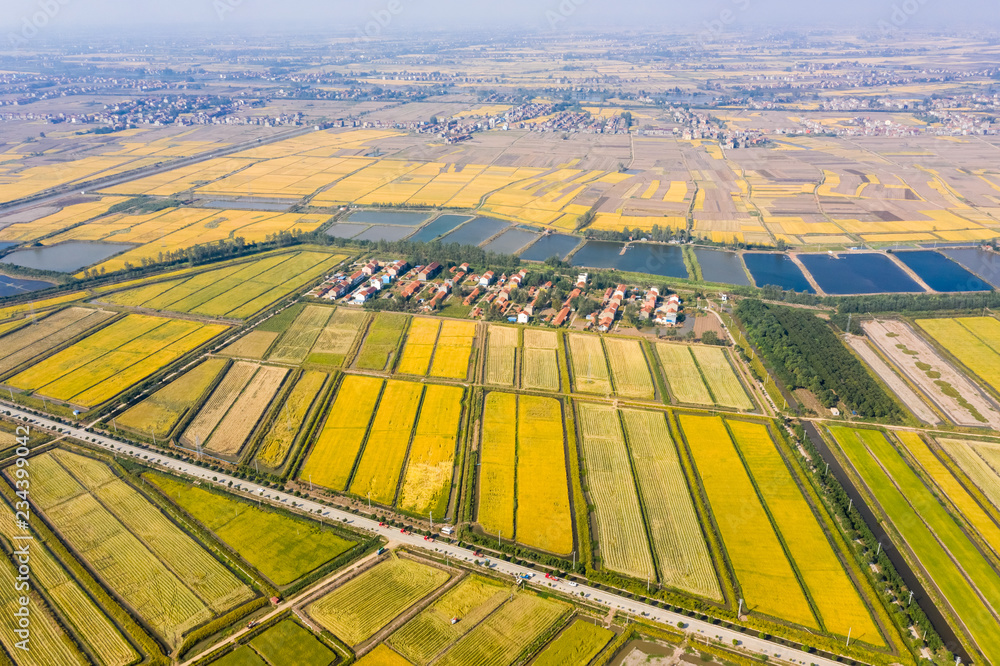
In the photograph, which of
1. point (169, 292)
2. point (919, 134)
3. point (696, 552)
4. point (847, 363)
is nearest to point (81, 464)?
point (169, 292)

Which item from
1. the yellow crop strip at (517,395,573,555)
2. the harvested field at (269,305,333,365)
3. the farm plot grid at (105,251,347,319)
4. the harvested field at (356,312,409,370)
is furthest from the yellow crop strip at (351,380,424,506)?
the farm plot grid at (105,251,347,319)

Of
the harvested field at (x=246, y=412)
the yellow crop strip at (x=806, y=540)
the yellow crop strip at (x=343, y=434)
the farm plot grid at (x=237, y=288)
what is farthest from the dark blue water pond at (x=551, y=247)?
the yellow crop strip at (x=806, y=540)

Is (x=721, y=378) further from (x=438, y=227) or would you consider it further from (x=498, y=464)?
(x=438, y=227)

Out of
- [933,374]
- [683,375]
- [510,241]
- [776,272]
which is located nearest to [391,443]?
[683,375]

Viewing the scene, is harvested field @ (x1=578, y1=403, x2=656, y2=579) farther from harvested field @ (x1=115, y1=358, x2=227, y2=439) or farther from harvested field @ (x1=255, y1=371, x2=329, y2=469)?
harvested field @ (x1=115, y1=358, x2=227, y2=439)

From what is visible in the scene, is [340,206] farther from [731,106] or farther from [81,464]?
[731,106]
